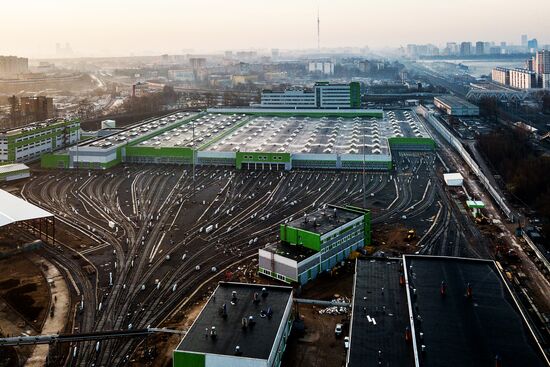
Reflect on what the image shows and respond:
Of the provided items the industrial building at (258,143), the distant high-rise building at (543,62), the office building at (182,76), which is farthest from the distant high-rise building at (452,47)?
the industrial building at (258,143)

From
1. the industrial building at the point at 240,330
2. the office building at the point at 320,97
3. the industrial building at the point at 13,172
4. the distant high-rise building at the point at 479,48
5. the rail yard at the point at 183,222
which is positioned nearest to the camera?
the industrial building at the point at 240,330

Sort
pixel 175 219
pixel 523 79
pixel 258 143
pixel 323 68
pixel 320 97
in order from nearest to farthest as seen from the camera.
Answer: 1. pixel 175 219
2. pixel 258 143
3. pixel 320 97
4. pixel 523 79
5. pixel 323 68

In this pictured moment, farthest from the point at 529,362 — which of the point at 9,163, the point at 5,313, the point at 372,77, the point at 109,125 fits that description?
the point at 372,77

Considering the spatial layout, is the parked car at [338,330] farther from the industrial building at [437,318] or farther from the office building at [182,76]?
the office building at [182,76]

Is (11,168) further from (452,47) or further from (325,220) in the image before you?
(452,47)

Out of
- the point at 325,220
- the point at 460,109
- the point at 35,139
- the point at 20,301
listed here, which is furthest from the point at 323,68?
the point at 20,301

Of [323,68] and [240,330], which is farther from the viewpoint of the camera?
[323,68]

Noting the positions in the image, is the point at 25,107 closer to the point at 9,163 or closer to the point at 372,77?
the point at 9,163
